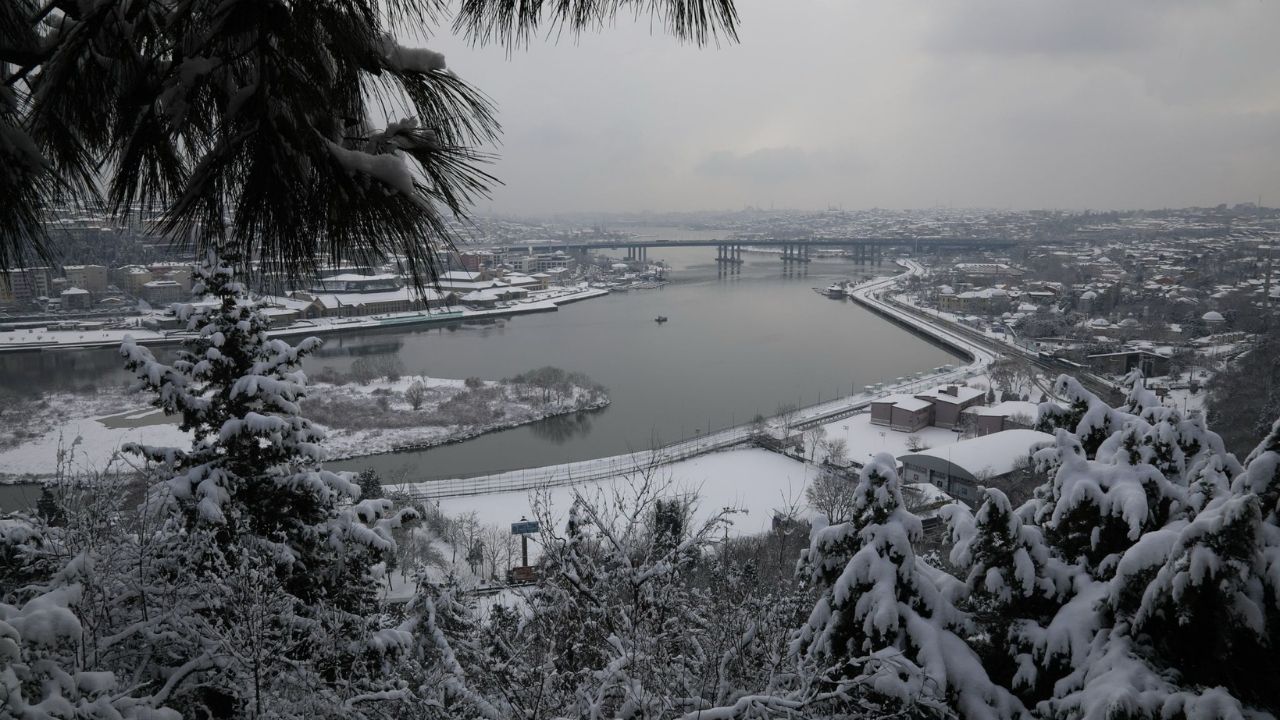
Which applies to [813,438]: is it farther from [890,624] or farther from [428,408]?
[890,624]

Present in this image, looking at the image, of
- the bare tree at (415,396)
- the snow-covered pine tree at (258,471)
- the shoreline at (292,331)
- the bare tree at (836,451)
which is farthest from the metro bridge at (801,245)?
the snow-covered pine tree at (258,471)

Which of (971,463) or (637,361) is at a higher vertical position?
(637,361)

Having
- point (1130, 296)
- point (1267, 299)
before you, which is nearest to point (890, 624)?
point (1267, 299)

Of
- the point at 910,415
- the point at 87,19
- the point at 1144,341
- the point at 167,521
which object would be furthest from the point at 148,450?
the point at 1144,341

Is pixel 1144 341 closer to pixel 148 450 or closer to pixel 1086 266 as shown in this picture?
pixel 1086 266

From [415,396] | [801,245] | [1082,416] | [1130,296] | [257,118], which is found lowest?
[415,396]

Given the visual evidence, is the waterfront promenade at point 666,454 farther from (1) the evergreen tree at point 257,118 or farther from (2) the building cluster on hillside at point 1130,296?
(1) the evergreen tree at point 257,118
